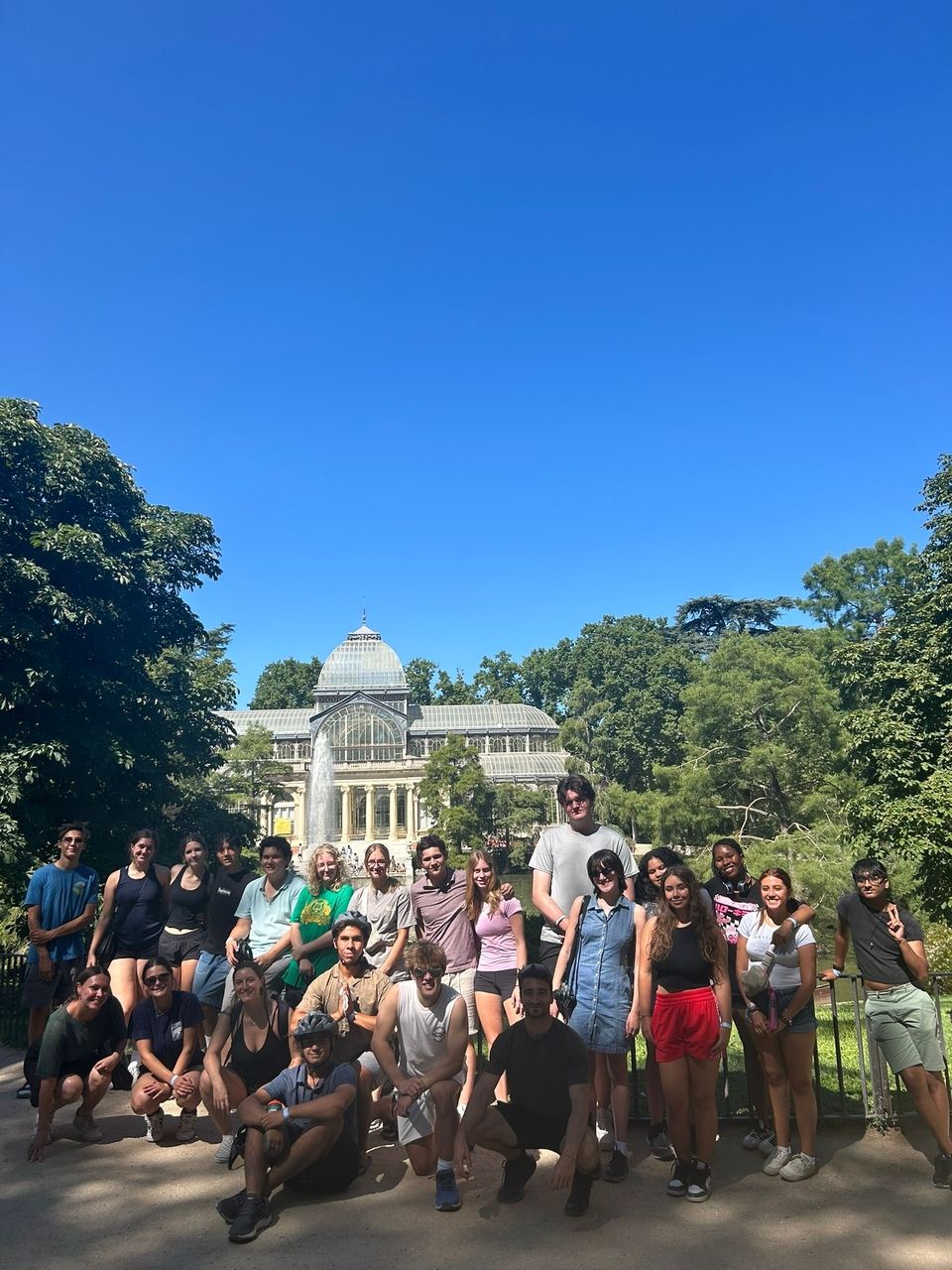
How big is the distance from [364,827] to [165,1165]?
5672cm

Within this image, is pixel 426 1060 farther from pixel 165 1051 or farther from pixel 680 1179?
pixel 165 1051

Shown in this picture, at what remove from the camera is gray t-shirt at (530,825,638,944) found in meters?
6.05

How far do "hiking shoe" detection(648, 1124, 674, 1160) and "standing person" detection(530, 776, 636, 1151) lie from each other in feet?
4.26

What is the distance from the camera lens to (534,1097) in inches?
195

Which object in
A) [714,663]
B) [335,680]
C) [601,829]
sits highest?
[335,680]

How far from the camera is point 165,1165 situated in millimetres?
5684

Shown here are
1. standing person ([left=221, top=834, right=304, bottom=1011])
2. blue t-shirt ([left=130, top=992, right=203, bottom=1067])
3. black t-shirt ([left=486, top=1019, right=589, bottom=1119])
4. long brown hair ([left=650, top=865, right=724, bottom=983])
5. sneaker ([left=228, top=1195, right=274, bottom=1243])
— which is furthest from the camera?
standing person ([left=221, top=834, right=304, bottom=1011])

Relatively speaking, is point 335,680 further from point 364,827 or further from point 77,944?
point 77,944

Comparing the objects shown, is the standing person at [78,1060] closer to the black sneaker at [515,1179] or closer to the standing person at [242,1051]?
the standing person at [242,1051]

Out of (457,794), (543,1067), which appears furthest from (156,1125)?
(457,794)

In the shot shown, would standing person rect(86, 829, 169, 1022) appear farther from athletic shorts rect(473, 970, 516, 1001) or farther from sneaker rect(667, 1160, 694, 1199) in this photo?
sneaker rect(667, 1160, 694, 1199)

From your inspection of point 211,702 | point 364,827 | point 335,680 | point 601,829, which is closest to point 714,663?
point 211,702

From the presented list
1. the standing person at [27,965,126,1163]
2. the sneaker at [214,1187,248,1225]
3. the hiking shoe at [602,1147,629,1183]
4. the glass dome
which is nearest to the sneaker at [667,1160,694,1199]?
the hiking shoe at [602,1147,629,1183]

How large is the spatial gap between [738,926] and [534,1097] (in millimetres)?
1826
